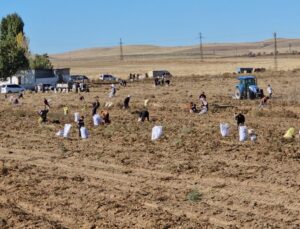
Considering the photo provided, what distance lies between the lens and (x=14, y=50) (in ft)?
213

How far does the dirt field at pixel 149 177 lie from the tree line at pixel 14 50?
39.1m

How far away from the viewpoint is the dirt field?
11258mm

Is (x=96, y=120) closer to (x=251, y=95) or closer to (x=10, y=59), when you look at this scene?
(x=251, y=95)

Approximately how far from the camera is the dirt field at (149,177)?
11.3 m

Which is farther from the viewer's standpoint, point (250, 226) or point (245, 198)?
point (245, 198)

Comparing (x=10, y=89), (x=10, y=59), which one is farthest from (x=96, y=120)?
(x=10, y=59)

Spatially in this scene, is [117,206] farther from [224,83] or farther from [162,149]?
[224,83]

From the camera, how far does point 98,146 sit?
64.9ft

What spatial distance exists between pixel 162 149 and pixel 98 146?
7.31ft

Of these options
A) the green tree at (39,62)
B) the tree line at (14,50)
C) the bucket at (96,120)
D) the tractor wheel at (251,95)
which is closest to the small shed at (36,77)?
the tree line at (14,50)

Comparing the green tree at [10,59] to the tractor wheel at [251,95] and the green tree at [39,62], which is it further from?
the tractor wheel at [251,95]

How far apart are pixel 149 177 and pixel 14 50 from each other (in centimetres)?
5263

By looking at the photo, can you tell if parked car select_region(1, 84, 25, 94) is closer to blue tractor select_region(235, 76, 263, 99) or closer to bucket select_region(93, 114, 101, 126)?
blue tractor select_region(235, 76, 263, 99)

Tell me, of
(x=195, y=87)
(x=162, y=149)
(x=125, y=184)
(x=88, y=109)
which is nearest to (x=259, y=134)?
(x=162, y=149)
